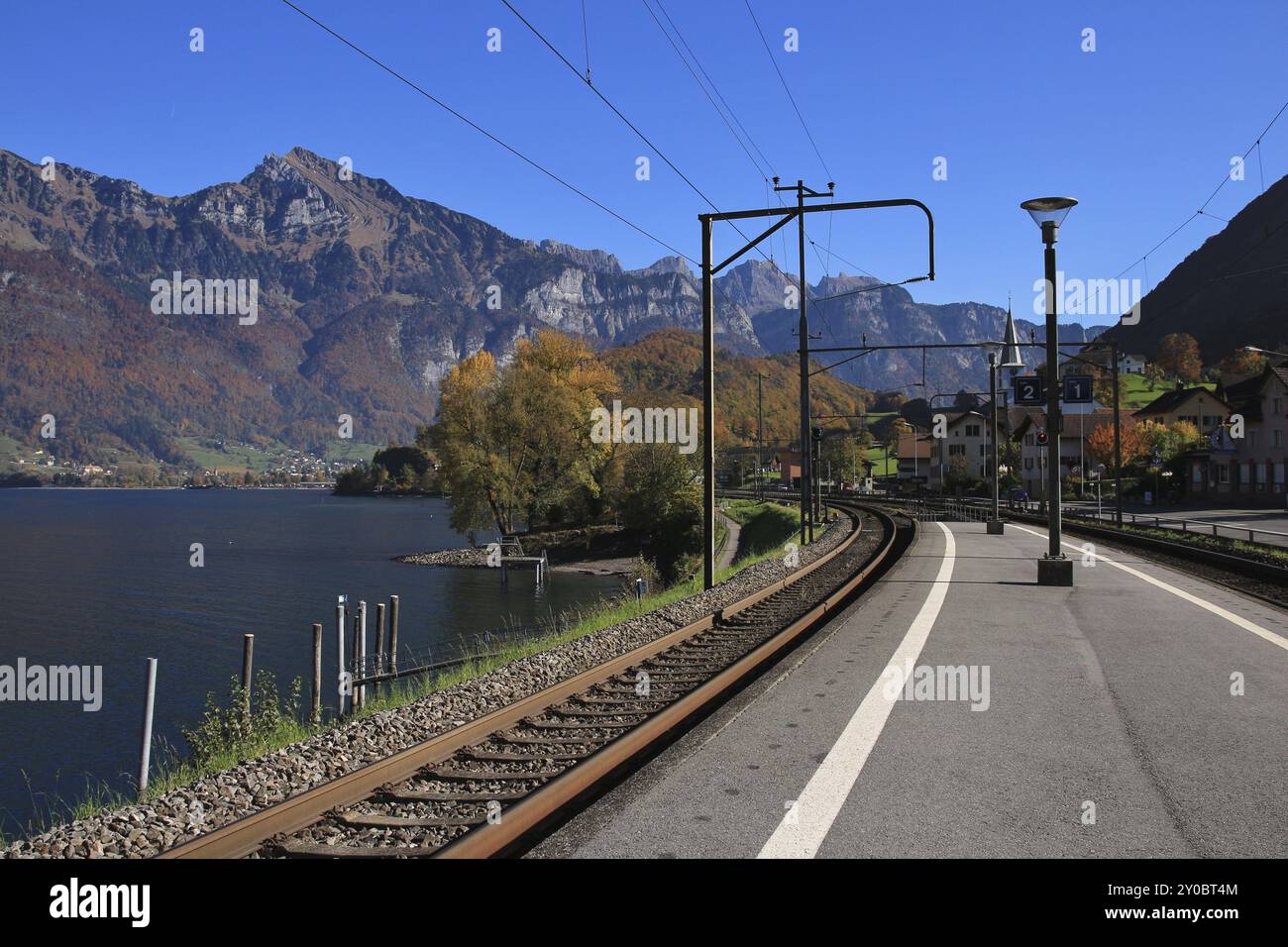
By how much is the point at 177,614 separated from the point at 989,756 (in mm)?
39461

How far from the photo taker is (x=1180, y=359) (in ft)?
590

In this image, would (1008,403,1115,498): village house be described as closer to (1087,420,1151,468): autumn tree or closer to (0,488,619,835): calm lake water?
(1087,420,1151,468): autumn tree

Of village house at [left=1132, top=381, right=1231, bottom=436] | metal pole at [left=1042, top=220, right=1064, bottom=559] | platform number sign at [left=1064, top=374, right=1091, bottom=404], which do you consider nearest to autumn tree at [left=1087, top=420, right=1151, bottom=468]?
village house at [left=1132, top=381, right=1231, bottom=436]

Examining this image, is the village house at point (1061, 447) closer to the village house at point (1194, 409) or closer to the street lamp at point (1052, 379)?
the village house at point (1194, 409)

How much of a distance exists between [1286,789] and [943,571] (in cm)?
1705

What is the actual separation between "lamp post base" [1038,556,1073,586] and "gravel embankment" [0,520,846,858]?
869 cm

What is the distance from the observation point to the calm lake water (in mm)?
19906

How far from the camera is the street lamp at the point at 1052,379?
17.8 meters

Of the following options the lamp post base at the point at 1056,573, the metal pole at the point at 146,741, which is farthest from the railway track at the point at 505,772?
the lamp post base at the point at 1056,573

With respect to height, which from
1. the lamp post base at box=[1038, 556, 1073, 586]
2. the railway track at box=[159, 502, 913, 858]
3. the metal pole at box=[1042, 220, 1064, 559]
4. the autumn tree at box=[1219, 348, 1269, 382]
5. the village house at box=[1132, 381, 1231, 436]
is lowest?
the railway track at box=[159, 502, 913, 858]

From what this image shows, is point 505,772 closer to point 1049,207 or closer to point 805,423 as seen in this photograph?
point 1049,207

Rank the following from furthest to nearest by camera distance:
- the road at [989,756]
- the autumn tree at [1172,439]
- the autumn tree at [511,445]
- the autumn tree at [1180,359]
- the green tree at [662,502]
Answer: the autumn tree at [1180,359], the autumn tree at [1172,439], the autumn tree at [511,445], the green tree at [662,502], the road at [989,756]

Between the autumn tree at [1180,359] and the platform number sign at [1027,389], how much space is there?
169 meters
